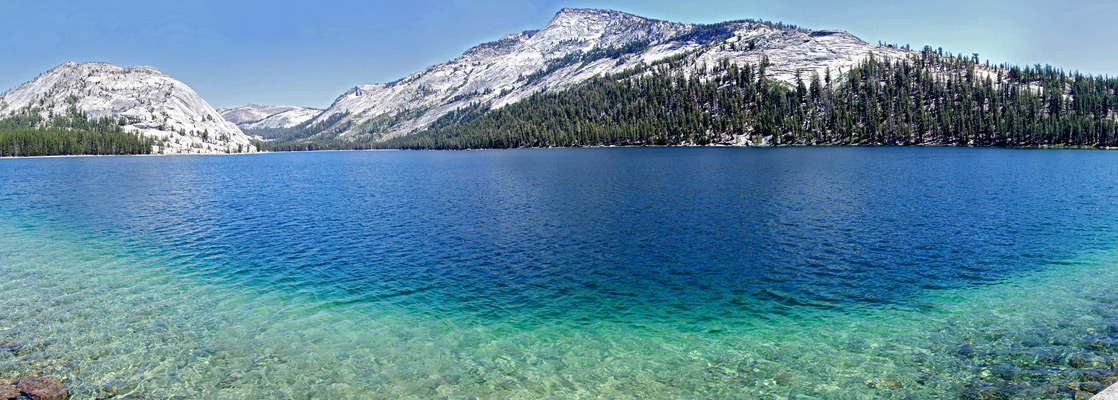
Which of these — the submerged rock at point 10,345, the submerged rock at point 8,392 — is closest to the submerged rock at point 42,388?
the submerged rock at point 8,392

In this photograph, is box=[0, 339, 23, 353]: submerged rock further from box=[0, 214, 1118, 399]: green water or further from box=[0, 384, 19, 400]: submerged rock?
box=[0, 384, 19, 400]: submerged rock

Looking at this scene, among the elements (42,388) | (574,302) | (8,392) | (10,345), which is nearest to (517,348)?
(574,302)

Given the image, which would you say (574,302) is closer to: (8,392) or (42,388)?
(42,388)

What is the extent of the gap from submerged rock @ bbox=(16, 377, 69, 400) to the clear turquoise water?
538 mm

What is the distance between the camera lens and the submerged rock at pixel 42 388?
15.5m

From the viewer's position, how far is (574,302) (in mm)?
25047

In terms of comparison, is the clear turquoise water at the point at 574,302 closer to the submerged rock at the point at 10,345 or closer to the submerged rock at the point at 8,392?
the submerged rock at the point at 10,345

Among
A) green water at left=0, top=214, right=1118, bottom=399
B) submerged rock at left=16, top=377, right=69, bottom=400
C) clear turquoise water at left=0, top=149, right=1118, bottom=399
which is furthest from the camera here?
clear turquoise water at left=0, top=149, right=1118, bottom=399

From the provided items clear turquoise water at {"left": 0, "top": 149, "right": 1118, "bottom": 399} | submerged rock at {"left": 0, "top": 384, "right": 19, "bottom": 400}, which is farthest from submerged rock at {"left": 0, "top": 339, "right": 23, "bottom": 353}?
submerged rock at {"left": 0, "top": 384, "right": 19, "bottom": 400}

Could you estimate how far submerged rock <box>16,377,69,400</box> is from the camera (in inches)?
609

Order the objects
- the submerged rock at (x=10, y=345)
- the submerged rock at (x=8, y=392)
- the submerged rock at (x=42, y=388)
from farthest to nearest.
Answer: the submerged rock at (x=10, y=345)
the submerged rock at (x=42, y=388)
the submerged rock at (x=8, y=392)

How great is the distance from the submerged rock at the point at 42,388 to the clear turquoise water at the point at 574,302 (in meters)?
0.54

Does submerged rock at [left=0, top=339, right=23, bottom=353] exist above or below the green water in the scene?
above

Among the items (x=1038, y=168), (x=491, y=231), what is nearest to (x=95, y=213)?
(x=491, y=231)
